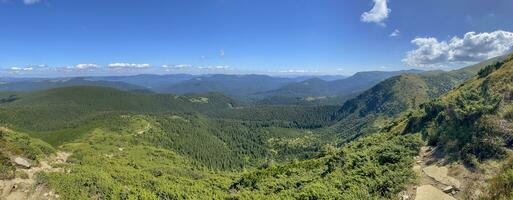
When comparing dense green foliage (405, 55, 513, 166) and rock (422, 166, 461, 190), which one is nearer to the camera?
rock (422, 166, 461, 190)

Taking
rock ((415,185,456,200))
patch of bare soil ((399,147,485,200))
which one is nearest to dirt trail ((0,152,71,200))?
patch of bare soil ((399,147,485,200))

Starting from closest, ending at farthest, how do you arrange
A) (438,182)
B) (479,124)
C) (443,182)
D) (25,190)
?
(443,182) < (438,182) < (479,124) < (25,190)

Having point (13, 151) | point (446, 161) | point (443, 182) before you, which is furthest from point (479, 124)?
point (13, 151)

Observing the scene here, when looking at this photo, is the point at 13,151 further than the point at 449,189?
Yes

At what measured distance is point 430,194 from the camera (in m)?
35.2

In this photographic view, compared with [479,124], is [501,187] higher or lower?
lower

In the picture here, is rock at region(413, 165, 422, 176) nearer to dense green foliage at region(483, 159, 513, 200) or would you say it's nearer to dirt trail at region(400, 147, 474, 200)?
dirt trail at region(400, 147, 474, 200)

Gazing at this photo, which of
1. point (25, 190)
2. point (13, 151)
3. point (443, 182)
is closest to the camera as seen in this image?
point (443, 182)

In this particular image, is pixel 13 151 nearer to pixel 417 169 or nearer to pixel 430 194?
pixel 417 169

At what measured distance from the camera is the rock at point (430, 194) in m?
34.3

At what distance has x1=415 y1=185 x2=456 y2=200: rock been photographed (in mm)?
34281

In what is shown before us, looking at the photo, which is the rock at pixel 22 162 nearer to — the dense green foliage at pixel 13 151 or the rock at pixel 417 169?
the dense green foliage at pixel 13 151

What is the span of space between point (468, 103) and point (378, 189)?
34218mm

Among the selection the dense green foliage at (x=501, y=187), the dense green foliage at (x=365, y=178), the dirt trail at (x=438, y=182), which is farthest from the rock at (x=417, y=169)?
the dense green foliage at (x=501, y=187)
